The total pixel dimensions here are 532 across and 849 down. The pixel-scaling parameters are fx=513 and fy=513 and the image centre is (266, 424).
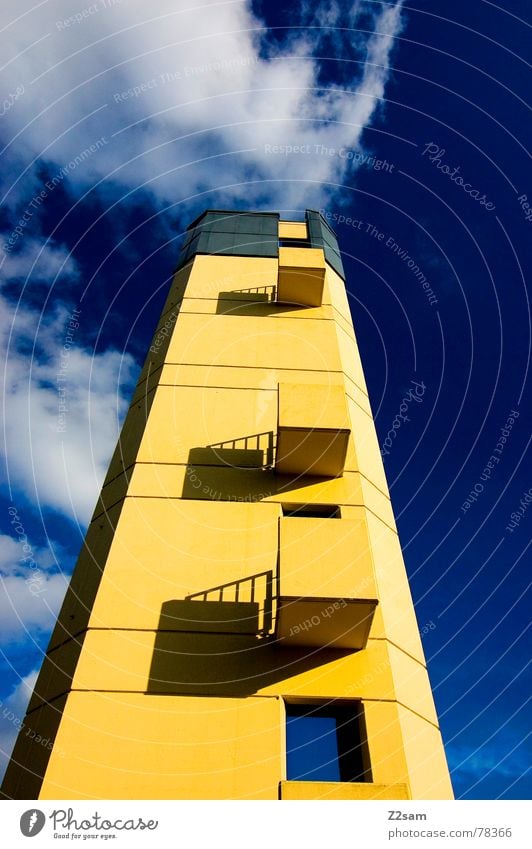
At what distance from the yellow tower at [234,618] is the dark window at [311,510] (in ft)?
0.11

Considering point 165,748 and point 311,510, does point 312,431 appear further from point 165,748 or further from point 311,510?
point 165,748

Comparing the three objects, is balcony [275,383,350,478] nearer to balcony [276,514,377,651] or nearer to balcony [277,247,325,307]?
balcony [276,514,377,651]

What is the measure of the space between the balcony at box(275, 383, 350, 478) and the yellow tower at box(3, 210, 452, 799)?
41 mm

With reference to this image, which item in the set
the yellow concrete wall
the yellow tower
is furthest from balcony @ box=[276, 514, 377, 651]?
the yellow concrete wall

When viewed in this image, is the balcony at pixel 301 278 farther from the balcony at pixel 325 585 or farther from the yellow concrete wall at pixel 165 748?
the yellow concrete wall at pixel 165 748

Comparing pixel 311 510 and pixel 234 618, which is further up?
pixel 311 510

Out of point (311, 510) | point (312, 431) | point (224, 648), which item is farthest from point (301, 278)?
point (224, 648)

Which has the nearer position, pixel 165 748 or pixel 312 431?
pixel 165 748

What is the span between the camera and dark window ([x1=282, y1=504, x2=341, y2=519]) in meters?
11.1
